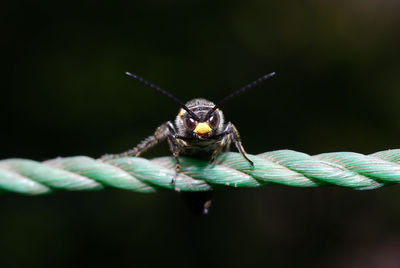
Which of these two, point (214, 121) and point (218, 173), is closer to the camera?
point (218, 173)

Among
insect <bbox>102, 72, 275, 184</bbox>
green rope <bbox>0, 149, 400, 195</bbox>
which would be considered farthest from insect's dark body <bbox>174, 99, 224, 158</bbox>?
green rope <bbox>0, 149, 400, 195</bbox>

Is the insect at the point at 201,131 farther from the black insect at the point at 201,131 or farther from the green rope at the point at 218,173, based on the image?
the green rope at the point at 218,173

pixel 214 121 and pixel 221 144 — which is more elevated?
pixel 214 121

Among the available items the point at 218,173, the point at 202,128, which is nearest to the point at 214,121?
the point at 202,128

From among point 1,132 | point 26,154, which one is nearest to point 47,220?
point 26,154

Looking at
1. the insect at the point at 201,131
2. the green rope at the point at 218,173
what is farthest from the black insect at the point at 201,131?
the green rope at the point at 218,173

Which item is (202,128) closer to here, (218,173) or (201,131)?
(201,131)
